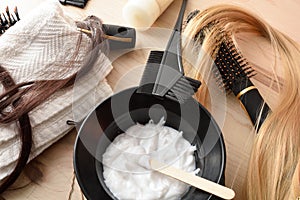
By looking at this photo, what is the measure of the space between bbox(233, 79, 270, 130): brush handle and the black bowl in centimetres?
11

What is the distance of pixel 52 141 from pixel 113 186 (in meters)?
0.15

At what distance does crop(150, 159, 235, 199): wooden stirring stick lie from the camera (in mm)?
644

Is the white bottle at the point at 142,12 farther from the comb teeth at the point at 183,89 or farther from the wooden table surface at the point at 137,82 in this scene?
the comb teeth at the point at 183,89

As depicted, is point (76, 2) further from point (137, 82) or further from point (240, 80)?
point (240, 80)

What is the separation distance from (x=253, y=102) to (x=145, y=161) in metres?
0.21

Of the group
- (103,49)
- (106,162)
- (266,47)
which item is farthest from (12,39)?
(266,47)

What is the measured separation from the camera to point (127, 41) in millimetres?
863

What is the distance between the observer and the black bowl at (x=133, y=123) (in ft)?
2.20

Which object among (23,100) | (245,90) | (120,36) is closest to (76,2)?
(120,36)

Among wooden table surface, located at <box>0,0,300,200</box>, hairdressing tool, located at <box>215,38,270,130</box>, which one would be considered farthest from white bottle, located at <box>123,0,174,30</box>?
hairdressing tool, located at <box>215,38,270,130</box>

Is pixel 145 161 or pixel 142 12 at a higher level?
pixel 142 12

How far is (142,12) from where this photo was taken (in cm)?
88

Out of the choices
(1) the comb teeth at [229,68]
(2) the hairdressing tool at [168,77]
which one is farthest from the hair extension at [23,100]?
(1) the comb teeth at [229,68]

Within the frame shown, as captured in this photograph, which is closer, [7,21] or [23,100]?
[23,100]
